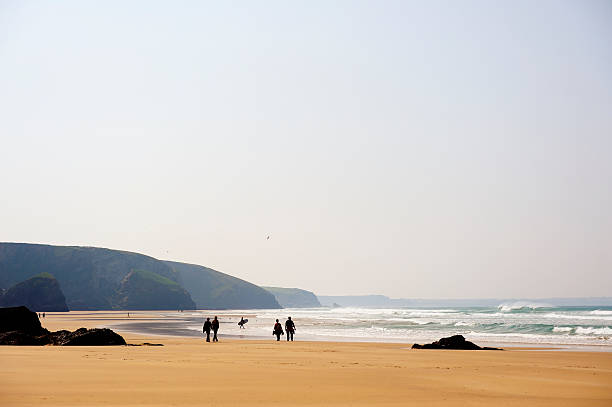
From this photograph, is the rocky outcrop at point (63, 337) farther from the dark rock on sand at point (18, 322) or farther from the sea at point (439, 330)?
the sea at point (439, 330)

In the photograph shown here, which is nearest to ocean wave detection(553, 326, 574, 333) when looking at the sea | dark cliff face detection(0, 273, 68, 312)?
the sea

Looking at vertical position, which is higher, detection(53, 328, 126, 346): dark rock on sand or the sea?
detection(53, 328, 126, 346): dark rock on sand

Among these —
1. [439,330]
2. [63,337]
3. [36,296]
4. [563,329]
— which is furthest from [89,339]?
[36,296]

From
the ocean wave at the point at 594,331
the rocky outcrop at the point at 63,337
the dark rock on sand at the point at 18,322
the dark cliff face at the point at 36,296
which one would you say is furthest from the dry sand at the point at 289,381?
the dark cliff face at the point at 36,296

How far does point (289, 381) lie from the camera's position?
12.9m

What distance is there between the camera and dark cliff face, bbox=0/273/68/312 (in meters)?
159

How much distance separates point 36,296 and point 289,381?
6514 inches

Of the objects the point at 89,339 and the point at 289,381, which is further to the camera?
the point at 89,339

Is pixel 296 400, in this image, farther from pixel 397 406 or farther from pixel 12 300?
pixel 12 300

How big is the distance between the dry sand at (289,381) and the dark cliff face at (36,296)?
15538 centimetres

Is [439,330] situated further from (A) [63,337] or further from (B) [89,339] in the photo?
(A) [63,337]

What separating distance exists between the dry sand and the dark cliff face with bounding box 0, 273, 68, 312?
510ft

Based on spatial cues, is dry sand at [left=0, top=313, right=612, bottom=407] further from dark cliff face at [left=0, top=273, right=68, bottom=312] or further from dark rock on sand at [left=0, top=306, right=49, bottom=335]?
dark cliff face at [left=0, top=273, right=68, bottom=312]

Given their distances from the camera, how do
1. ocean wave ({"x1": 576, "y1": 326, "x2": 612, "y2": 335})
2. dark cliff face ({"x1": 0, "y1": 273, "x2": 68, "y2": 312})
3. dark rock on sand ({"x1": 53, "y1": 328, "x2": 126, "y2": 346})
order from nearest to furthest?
dark rock on sand ({"x1": 53, "y1": 328, "x2": 126, "y2": 346}) → ocean wave ({"x1": 576, "y1": 326, "x2": 612, "y2": 335}) → dark cliff face ({"x1": 0, "y1": 273, "x2": 68, "y2": 312})
